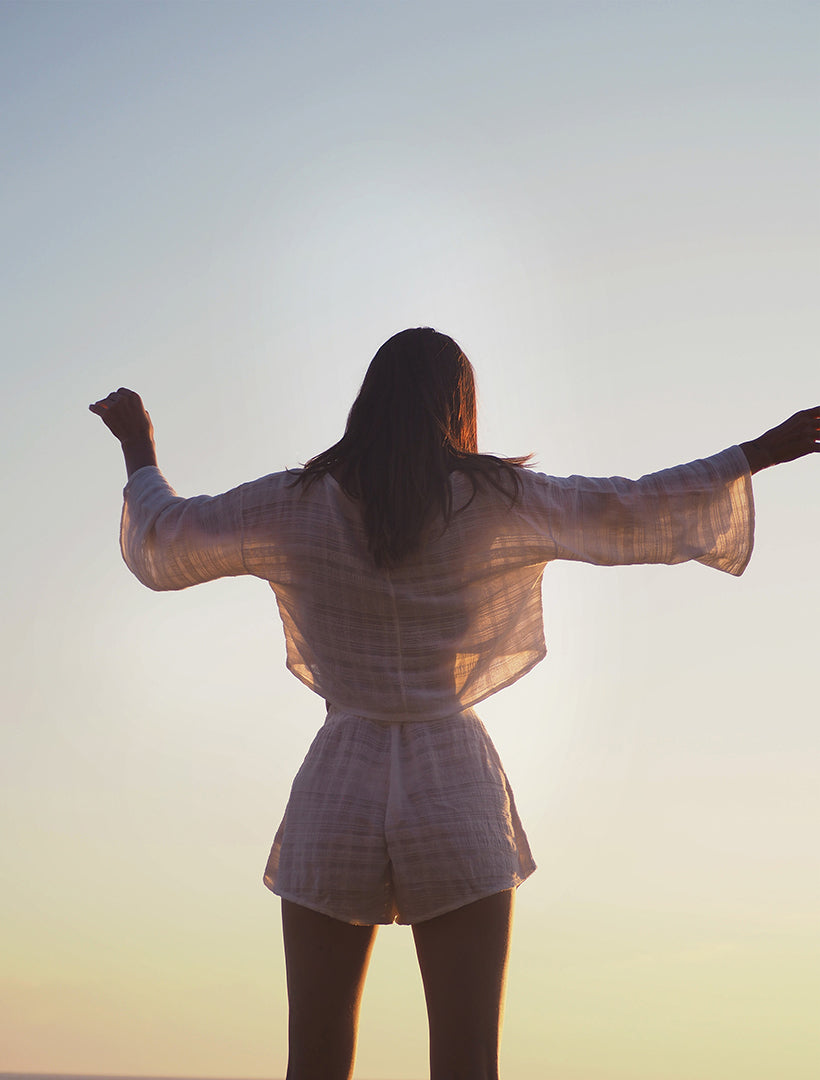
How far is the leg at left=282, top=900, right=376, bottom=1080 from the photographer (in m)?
1.85

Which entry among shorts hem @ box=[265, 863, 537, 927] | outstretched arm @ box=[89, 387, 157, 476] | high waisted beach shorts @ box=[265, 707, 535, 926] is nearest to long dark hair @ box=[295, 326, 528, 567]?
high waisted beach shorts @ box=[265, 707, 535, 926]

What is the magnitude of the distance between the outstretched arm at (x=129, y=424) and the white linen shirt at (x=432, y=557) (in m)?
0.13

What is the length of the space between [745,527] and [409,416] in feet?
2.18

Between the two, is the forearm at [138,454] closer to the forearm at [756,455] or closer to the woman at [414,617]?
the woman at [414,617]

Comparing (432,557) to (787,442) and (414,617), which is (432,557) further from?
(787,442)

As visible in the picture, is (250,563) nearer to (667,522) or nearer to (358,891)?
(358,891)

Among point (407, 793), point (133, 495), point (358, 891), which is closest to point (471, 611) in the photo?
point (407, 793)

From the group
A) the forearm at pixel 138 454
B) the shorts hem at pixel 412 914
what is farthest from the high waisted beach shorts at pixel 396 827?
the forearm at pixel 138 454

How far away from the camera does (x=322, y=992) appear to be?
72.7 inches

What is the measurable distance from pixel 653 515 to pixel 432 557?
0.42 metres

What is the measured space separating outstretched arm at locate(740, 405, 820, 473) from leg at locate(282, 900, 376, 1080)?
3.56 ft

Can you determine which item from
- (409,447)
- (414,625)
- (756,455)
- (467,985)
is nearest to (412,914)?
(467,985)

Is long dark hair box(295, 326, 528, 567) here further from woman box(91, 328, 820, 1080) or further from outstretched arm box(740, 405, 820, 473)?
outstretched arm box(740, 405, 820, 473)

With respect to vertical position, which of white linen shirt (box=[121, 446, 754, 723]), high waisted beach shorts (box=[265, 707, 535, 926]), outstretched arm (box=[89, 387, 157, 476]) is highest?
outstretched arm (box=[89, 387, 157, 476])
